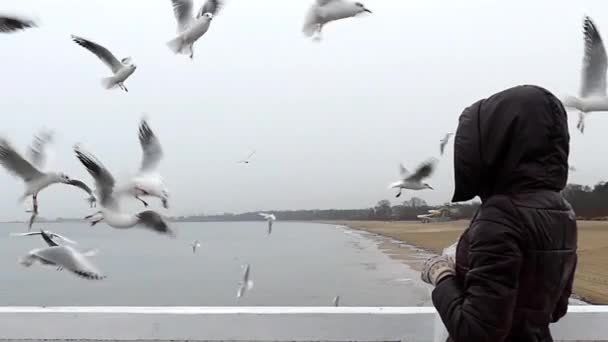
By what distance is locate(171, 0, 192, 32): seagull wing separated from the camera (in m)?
1.73

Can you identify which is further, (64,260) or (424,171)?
(424,171)

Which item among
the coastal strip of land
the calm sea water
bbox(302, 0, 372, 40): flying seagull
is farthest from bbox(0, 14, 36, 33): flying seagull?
the coastal strip of land

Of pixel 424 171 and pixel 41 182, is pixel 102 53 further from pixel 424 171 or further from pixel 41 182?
pixel 424 171

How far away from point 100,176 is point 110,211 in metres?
0.11

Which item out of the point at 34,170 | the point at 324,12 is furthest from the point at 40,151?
the point at 324,12

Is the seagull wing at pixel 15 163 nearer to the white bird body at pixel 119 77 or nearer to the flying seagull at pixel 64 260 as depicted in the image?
the flying seagull at pixel 64 260

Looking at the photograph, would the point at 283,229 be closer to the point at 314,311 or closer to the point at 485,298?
the point at 314,311

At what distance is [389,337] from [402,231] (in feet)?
1.71

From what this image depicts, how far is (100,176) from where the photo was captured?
1526 mm

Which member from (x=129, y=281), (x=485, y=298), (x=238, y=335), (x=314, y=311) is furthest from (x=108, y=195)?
(x=485, y=298)

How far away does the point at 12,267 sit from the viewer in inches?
66.1

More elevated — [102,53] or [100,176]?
[102,53]

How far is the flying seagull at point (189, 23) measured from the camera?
1.69 m

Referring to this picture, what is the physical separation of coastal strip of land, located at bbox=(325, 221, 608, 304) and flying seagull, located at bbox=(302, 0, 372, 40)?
64 cm
